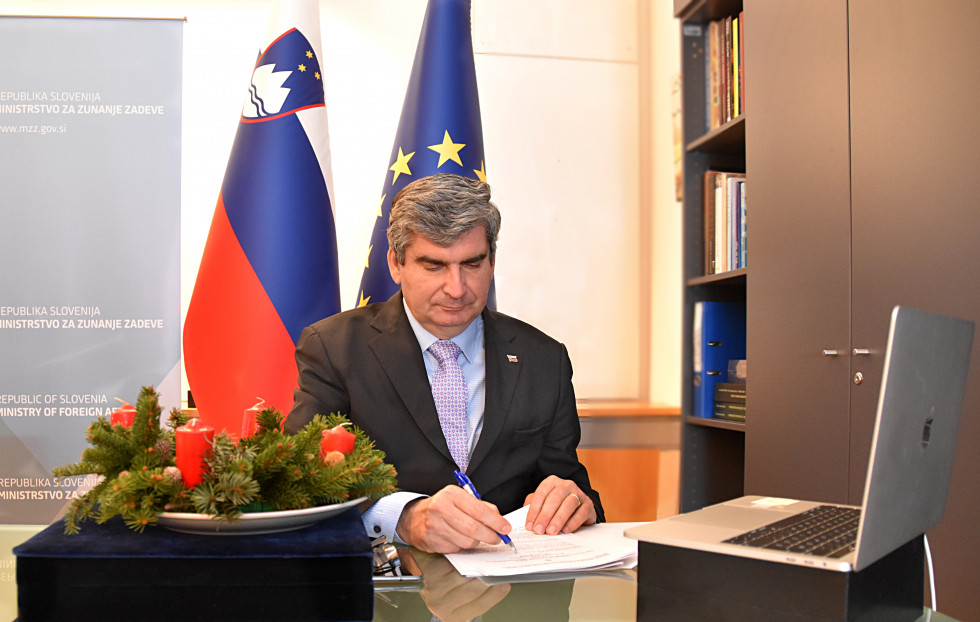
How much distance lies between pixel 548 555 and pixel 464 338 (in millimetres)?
755

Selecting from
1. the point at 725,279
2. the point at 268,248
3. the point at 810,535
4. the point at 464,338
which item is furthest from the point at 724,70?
the point at 810,535

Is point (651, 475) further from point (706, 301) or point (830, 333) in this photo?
point (830, 333)

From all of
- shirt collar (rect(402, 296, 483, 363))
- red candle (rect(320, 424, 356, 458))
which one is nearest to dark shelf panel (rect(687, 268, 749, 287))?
shirt collar (rect(402, 296, 483, 363))

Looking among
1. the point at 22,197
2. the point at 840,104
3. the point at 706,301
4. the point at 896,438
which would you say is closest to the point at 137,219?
the point at 22,197

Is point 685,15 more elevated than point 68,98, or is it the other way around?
point 685,15

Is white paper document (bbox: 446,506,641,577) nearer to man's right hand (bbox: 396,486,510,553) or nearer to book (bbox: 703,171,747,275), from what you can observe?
man's right hand (bbox: 396,486,510,553)

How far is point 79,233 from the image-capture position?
3.12 metres

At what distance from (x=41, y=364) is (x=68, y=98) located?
102 cm

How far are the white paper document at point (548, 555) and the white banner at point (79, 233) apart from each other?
2.23m

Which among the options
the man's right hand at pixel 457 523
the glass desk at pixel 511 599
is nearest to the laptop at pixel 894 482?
the glass desk at pixel 511 599

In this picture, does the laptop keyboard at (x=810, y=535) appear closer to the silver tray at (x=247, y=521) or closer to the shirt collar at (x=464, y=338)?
the silver tray at (x=247, y=521)

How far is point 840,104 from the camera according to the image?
2.10 metres

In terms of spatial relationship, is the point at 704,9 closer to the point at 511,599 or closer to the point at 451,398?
the point at 451,398

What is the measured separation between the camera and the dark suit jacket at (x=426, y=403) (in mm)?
1723
